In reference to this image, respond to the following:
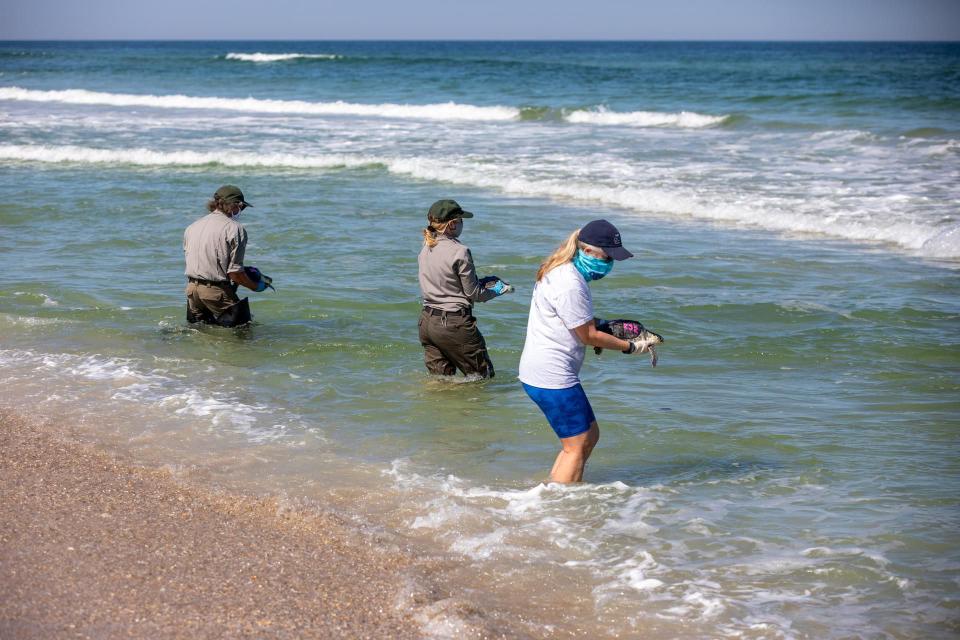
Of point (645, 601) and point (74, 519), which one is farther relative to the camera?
point (74, 519)

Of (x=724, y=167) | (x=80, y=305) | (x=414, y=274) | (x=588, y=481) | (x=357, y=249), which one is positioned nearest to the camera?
(x=588, y=481)

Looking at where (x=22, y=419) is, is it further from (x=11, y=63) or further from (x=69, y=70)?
(x=11, y=63)

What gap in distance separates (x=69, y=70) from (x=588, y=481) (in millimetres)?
66031

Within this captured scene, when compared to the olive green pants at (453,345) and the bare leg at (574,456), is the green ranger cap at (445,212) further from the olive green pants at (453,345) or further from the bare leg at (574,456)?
the bare leg at (574,456)

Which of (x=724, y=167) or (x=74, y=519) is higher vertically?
(x=724, y=167)

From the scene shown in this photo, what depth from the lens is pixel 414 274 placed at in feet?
38.1

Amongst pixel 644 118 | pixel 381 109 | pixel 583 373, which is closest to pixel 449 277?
pixel 583 373

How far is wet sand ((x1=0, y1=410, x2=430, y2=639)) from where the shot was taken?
409 cm

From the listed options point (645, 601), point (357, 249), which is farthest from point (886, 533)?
point (357, 249)

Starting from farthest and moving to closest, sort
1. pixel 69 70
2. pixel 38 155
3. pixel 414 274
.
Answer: pixel 69 70, pixel 38 155, pixel 414 274

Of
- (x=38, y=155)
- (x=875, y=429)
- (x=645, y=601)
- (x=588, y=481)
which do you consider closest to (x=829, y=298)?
(x=875, y=429)

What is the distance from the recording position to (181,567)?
4570 mm

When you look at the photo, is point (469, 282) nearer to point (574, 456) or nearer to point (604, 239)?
point (574, 456)

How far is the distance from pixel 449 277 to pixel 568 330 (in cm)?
227
